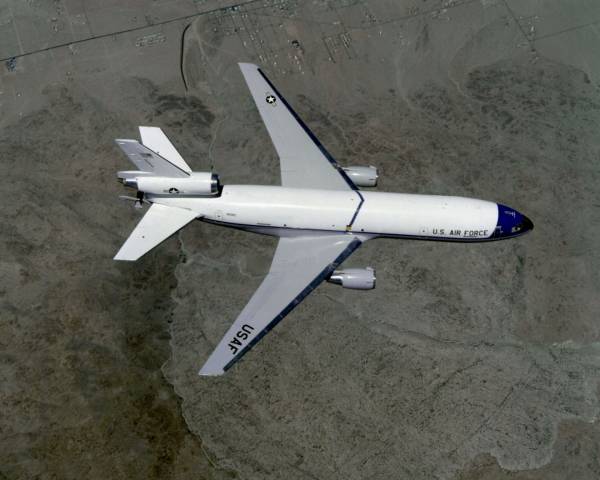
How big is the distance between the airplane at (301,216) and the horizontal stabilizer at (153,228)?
0.05 meters

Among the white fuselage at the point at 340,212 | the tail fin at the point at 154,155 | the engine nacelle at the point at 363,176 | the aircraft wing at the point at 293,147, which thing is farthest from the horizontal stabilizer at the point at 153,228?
the engine nacelle at the point at 363,176

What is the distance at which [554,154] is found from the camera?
32344 mm

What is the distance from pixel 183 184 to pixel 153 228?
292 centimetres

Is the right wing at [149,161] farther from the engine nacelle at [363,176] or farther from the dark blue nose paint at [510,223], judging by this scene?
the dark blue nose paint at [510,223]

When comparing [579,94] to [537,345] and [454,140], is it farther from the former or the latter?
[537,345]

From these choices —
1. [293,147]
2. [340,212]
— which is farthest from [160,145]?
[340,212]

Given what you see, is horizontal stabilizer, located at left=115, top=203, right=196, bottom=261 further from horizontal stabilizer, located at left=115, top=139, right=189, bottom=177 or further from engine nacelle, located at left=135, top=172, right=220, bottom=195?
horizontal stabilizer, located at left=115, top=139, right=189, bottom=177

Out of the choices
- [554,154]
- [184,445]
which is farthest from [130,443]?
[554,154]

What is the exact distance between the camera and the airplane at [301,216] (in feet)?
84.9

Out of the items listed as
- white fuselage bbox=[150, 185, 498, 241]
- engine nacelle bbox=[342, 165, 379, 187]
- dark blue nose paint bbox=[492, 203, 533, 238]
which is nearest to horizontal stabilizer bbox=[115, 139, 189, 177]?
white fuselage bbox=[150, 185, 498, 241]

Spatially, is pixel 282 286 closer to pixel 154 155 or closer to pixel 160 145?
pixel 154 155

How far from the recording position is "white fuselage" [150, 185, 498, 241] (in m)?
26.7

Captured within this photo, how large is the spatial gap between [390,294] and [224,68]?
19685 millimetres

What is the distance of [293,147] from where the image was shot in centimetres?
2900
